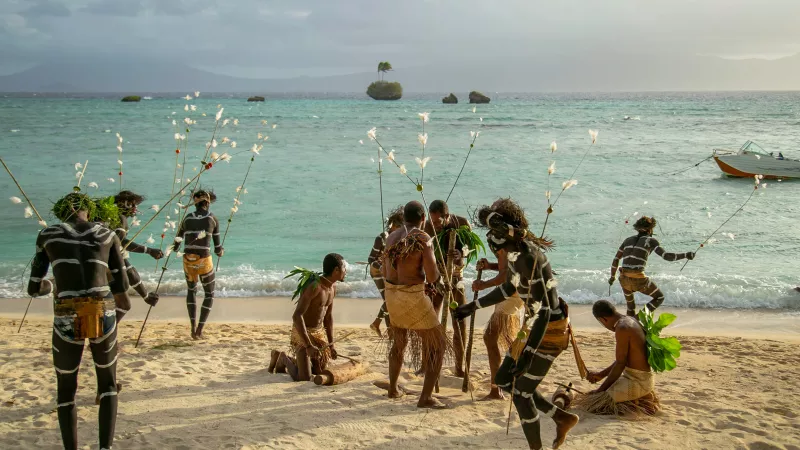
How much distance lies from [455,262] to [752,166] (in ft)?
84.3

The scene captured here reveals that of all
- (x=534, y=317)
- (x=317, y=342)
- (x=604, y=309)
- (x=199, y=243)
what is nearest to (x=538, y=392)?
(x=534, y=317)

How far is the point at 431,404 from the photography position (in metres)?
6.16

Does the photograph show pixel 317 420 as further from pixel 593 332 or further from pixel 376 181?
pixel 376 181

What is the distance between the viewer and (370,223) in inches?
773

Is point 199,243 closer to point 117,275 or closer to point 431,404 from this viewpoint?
point 117,275

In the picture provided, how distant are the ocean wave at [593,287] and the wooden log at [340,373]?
18.0 ft

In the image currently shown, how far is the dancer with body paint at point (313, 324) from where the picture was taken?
6.53 meters

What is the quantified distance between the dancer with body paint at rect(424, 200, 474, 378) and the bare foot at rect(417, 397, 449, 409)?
Answer: 867 mm

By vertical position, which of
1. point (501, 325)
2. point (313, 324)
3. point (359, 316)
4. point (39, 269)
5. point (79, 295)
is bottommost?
point (359, 316)

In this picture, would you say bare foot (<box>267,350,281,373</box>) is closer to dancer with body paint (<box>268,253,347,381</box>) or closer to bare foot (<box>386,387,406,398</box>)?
dancer with body paint (<box>268,253,347,381</box>)

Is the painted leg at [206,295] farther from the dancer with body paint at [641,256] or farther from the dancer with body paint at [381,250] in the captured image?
the dancer with body paint at [641,256]

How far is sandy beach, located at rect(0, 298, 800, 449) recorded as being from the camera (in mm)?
5426

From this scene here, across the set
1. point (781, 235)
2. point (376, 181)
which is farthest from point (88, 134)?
point (781, 235)

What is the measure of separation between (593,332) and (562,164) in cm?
2554
